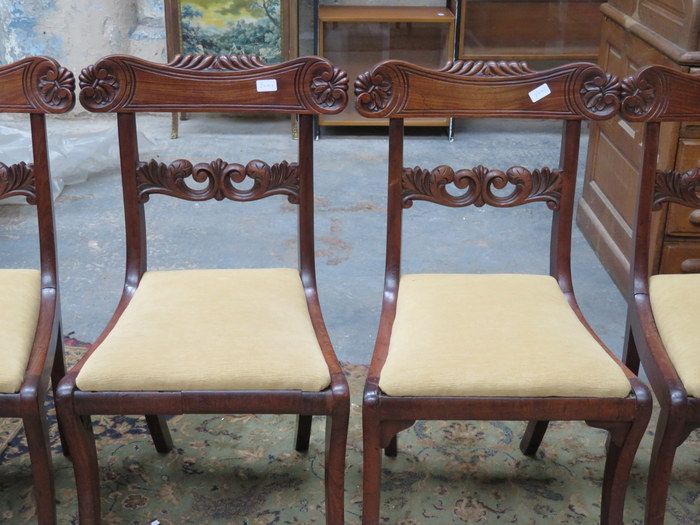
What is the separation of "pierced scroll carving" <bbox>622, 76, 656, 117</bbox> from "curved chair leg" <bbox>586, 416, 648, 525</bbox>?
2.04 ft

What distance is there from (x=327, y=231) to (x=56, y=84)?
6.06 ft

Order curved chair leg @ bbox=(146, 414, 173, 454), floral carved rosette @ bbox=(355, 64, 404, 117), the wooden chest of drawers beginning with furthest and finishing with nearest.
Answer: the wooden chest of drawers, curved chair leg @ bbox=(146, 414, 173, 454), floral carved rosette @ bbox=(355, 64, 404, 117)

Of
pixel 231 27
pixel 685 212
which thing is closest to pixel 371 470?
pixel 685 212

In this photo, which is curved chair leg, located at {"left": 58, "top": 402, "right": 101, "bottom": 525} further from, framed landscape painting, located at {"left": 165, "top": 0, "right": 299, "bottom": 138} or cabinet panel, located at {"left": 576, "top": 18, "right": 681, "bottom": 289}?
framed landscape painting, located at {"left": 165, "top": 0, "right": 299, "bottom": 138}

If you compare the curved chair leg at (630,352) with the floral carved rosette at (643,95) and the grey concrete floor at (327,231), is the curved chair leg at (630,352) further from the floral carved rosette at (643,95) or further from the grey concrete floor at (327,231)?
the grey concrete floor at (327,231)

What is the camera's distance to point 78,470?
170 centimetres

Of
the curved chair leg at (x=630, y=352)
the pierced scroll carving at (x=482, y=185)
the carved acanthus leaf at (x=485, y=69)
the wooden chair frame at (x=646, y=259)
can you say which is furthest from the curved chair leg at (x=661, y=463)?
the carved acanthus leaf at (x=485, y=69)

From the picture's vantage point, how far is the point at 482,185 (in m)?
1.90

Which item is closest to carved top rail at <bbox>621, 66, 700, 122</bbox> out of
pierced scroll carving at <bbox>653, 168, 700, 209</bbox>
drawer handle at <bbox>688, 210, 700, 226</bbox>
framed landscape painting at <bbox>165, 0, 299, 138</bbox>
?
pierced scroll carving at <bbox>653, 168, 700, 209</bbox>

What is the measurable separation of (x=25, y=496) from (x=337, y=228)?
1837mm

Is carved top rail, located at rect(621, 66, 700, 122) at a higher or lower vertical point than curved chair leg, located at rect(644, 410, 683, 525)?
higher

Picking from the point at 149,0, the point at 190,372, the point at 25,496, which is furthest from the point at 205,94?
the point at 149,0

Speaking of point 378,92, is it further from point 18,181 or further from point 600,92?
point 18,181

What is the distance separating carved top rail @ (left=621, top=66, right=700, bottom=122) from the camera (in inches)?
71.3
